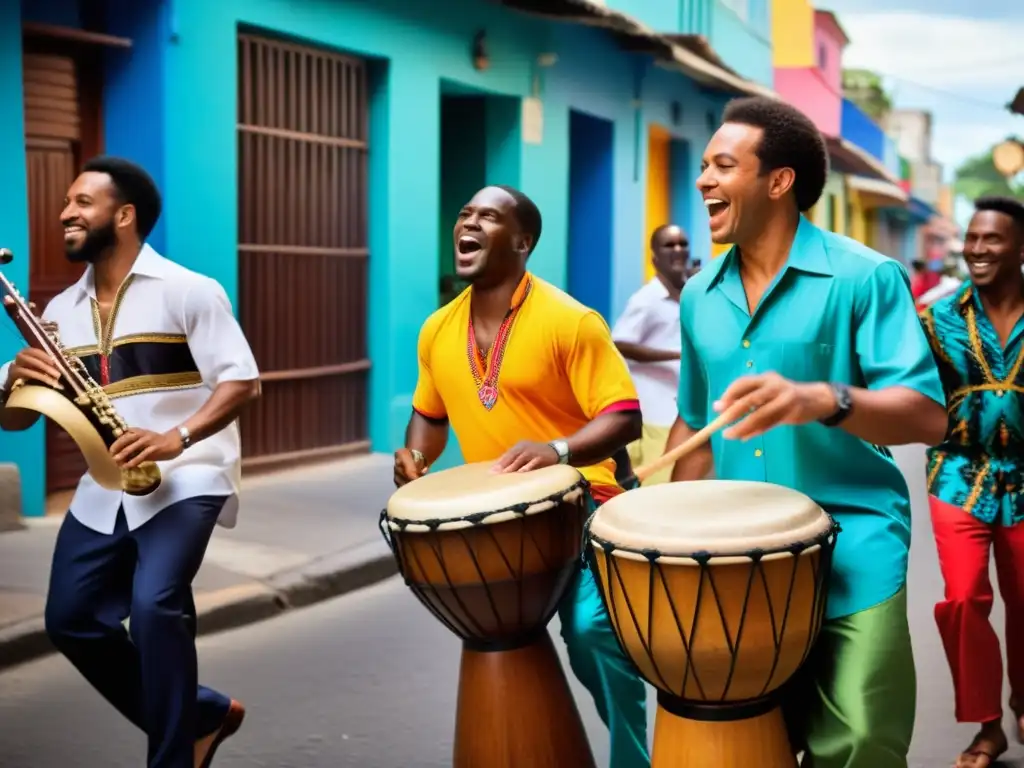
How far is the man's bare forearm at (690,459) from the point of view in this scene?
398cm

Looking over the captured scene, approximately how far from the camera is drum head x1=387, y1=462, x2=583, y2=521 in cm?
398

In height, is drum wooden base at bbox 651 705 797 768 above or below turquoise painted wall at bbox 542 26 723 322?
below

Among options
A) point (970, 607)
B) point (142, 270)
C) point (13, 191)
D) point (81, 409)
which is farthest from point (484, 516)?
point (13, 191)

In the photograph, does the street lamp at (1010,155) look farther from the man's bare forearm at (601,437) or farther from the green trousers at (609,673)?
the green trousers at (609,673)

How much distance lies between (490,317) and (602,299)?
13.5m

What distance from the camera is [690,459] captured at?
13.1ft

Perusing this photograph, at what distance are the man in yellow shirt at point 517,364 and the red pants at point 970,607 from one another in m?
1.34

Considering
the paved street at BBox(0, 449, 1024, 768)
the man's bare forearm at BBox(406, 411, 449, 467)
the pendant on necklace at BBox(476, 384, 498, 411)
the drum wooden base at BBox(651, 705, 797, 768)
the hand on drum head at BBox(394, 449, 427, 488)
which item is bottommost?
the paved street at BBox(0, 449, 1024, 768)

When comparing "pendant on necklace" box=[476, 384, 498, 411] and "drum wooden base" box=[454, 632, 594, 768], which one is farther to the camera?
"pendant on necklace" box=[476, 384, 498, 411]

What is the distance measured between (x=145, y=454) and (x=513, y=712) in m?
1.22

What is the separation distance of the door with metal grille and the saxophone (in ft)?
21.4

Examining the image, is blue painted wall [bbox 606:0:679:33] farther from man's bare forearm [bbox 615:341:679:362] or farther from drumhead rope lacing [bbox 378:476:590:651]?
drumhead rope lacing [bbox 378:476:590:651]

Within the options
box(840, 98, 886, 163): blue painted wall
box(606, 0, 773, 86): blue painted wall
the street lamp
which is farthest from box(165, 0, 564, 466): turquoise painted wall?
box(840, 98, 886, 163): blue painted wall

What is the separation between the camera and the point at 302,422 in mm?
11828
